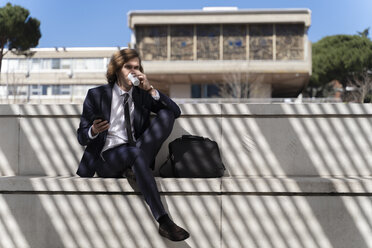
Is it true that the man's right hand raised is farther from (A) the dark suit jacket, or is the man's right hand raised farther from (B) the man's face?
(B) the man's face

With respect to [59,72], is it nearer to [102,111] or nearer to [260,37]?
[260,37]

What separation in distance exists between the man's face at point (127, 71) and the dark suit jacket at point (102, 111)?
0.34ft

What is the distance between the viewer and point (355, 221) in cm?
350

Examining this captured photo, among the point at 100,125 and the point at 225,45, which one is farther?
the point at 225,45

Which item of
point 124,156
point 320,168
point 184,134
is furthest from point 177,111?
point 320,168

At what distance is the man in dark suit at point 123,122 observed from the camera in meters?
3.41

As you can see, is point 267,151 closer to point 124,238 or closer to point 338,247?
point 338,247

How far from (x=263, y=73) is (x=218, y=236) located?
126ft

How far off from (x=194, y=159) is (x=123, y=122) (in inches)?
31.4

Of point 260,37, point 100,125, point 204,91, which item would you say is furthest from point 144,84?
point 204,91

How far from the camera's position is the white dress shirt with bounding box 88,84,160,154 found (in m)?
3.56

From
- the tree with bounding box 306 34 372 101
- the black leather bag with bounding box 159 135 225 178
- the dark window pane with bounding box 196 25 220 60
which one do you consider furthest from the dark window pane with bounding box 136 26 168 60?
the black leather bag with bounding box 159 135 225 178

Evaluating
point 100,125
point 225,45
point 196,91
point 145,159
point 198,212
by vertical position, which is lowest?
point 196,91

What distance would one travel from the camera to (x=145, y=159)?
10.9 feet
